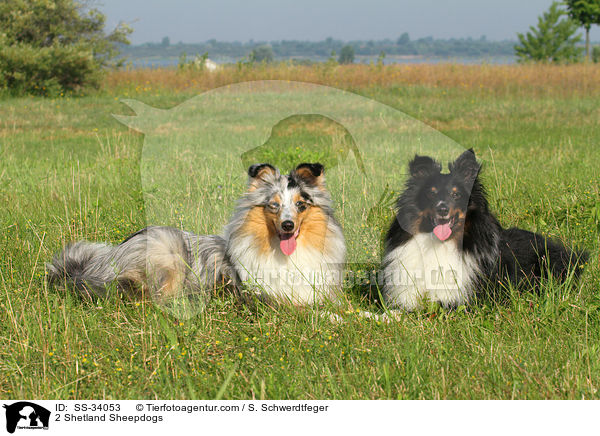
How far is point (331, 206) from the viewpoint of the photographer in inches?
166

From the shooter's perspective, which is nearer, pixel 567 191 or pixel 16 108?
pixel 567 191

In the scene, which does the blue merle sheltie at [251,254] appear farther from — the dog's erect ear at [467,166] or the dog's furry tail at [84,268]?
the dog's erect ear at [467,166]

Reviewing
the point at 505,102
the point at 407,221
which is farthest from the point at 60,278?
the point at 505,102

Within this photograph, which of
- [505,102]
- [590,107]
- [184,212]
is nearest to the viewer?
[184,212]

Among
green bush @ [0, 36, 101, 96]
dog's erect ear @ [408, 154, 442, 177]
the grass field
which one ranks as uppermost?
green bush @ [0, 36, 101, 96]

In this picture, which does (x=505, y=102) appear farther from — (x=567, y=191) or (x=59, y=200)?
(x=59, y=200)

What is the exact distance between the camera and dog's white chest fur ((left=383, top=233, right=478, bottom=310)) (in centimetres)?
402

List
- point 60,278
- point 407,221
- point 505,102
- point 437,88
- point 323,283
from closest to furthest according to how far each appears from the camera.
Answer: point 407,221 < point 323,283 < point 60,278 < point 505,102 < point 437,88

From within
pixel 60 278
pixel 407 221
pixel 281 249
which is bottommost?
pixel 60 278

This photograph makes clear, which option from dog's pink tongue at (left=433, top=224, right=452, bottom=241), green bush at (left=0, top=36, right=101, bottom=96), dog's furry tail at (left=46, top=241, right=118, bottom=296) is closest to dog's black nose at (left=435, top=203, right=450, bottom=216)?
dog's pink tongue at (left=433, top=224, right=452, bottom=241)

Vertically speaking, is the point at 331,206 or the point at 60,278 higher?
the point at 331,206

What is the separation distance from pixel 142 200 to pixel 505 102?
15.3 m
